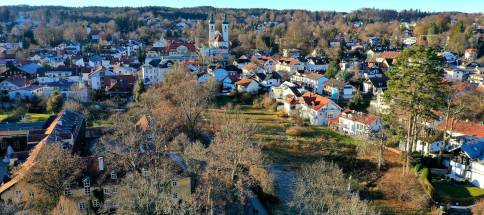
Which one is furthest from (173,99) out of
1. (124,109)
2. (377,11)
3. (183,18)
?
(377,11)

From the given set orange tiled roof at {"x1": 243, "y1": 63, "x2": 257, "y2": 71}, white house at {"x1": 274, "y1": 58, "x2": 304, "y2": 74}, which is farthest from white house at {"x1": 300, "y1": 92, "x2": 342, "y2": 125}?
orange tiled roof at {"x1": 243, "y1": 63, "x2": 257, "y2": 71}

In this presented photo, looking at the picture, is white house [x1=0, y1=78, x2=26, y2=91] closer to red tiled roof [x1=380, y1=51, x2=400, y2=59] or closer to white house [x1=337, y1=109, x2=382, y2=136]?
white house [x1=337, y1=109, x2=382, y2=136]

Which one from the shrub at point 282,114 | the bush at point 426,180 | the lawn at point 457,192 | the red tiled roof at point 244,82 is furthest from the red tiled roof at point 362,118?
the red tiled roof at point 244,82

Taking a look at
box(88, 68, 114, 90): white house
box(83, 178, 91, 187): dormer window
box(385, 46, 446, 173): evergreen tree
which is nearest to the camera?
box(83, 178, 91, 187): dormer window

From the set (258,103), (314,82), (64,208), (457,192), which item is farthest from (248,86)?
(64,208)

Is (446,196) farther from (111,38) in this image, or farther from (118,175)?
(111,38)
